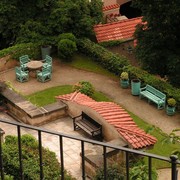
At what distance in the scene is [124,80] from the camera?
2288 cm

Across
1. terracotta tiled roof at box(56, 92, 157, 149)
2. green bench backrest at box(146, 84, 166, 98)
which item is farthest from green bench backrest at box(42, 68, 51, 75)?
terracotta tiled roof at box(56, 92, 157, 149)

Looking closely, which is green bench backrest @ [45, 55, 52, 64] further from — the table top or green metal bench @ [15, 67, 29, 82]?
green metal bench @ [15, 67, 29, 82]

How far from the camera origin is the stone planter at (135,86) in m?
22.0

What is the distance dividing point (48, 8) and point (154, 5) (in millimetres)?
7186

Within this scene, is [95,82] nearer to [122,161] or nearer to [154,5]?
[154,5]

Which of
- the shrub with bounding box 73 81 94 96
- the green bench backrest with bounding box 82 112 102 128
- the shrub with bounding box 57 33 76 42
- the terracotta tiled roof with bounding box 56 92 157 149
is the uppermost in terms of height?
the shrub with bounding box 57 33 76 42

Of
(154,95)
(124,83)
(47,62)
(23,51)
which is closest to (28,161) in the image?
(154,95)

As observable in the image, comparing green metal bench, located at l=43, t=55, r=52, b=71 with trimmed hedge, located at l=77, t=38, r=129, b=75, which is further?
trimmed hedge, located at l=77, t=38, r=129, b=75

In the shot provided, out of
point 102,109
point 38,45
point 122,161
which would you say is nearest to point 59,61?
point 38,45

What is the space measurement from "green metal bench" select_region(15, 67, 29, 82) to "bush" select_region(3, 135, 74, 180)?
9179mm

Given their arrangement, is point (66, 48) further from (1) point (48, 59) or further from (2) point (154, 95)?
(2) point (154, 95)

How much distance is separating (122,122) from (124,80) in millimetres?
6482

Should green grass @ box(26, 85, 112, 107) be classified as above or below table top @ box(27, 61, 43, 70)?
Answer: below

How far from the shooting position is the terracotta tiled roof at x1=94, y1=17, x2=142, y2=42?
26766mm
